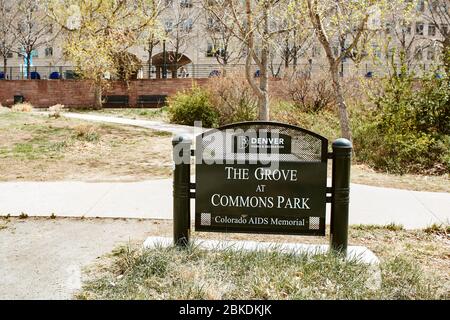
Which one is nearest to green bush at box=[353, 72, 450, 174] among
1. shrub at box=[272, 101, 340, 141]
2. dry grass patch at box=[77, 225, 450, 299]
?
shrub at box=[272, 101, 340, 141]

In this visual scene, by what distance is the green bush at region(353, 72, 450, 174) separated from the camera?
10312mm

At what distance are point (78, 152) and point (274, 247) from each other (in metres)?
7.72

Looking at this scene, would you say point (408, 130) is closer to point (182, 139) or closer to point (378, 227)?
point (378, 227)

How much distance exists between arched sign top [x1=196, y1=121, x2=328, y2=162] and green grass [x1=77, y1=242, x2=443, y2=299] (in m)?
0.89

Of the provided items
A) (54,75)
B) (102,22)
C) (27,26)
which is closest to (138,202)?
(102,22)

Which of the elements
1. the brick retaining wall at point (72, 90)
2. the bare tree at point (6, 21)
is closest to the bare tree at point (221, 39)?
the brick retaining wall at point (72, 90)

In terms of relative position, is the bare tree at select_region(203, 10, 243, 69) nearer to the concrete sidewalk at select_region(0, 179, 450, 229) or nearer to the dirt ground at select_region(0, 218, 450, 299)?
the concrete sidewalk at select_region(0, 179, 450, 229)

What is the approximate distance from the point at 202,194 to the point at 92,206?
8.74 ft

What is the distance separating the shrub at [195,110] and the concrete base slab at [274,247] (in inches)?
549

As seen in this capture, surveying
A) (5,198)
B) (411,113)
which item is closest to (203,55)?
(411,113)

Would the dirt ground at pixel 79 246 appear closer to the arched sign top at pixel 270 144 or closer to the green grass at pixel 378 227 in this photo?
the green grass at pixel 378 227

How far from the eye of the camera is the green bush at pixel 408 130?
10.3 m

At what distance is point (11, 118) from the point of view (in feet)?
53.0
